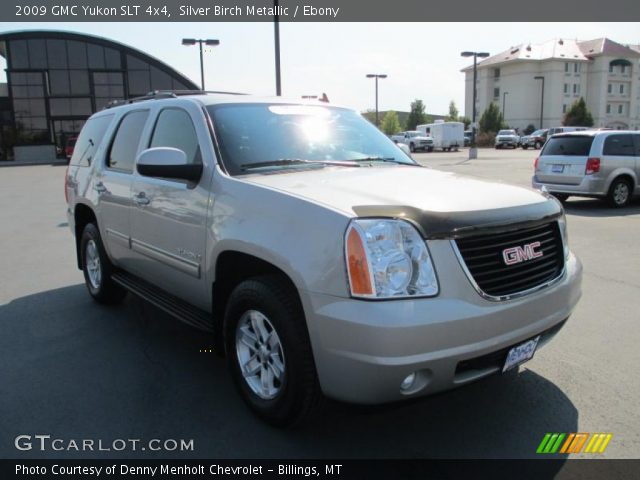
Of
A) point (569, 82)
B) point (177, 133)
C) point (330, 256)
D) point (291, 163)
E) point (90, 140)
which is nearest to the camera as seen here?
point (330, 256)

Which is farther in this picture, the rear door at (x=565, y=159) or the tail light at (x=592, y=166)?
the rear door at (x=565, y=159)

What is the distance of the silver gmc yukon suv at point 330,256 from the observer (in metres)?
2.57

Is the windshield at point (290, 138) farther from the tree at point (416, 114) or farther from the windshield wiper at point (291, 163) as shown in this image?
the tree at point (416, 114)

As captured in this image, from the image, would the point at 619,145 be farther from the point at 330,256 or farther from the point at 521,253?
the point at 330,256

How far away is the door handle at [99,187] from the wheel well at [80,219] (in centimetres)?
59

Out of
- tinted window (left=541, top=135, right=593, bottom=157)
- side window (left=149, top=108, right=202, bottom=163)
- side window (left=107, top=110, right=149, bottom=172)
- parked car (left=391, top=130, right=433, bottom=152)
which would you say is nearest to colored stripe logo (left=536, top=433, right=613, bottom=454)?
side window (left=149, top=108, right=202, bottom=163)

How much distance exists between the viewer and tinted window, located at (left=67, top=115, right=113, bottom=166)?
5.62m

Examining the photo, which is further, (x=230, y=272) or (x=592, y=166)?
(x=592, y=166)

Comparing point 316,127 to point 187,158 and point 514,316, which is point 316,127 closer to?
point 187,158

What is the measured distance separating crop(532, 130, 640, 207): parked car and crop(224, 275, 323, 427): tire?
1074 cm

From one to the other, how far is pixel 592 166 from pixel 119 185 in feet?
34.1

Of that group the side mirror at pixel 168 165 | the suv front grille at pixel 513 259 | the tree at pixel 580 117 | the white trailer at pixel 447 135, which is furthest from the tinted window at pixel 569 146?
the tree at pixel 580 117

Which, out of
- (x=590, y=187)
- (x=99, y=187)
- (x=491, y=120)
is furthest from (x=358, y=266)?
(x=491, y=120)

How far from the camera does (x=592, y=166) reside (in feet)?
38.9
